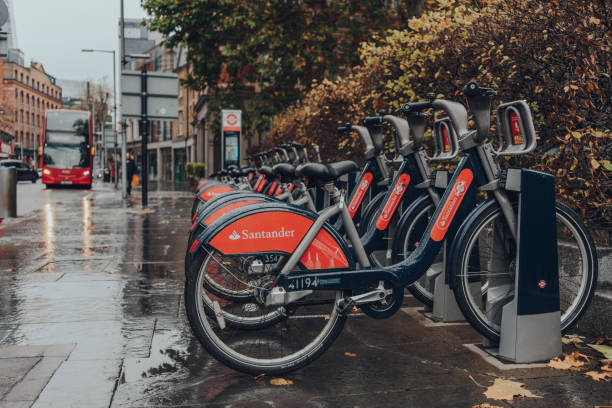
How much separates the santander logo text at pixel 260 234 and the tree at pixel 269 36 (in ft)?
50.7

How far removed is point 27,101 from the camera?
99.2 metres

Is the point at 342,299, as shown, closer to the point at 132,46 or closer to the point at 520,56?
the point at 520,56

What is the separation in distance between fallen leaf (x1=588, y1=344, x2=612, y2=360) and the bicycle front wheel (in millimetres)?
234

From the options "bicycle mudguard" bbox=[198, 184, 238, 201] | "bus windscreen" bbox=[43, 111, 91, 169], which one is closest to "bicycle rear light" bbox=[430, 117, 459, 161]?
"bicycle mudguard" bbox=[198, 184, 238, 201]

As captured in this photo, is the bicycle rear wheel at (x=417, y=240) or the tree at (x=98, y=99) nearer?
the bicycle rear wheel at (x=417, y=240)

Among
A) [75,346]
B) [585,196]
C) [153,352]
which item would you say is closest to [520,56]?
[585,196]

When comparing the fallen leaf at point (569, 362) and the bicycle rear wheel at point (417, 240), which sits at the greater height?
the bicycle rear wheel at point (417, 240)

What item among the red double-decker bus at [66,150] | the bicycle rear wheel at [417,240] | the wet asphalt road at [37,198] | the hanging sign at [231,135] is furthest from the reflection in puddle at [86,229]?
the red double-decker bus at [66,150]

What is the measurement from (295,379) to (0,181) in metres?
12.2

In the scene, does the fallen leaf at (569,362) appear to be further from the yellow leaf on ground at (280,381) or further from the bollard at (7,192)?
the bollard at (7,192)

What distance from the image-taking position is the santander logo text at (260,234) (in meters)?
3.29

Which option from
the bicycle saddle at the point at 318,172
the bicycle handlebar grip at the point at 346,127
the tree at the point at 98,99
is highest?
the tree at the point at 98,99

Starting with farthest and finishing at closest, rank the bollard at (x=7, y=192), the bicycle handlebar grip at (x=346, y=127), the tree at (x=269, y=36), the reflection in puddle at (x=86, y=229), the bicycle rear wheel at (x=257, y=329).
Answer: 1. the tree at (x=269, y=36)
2. the bollard at (x=7, y=192)
3. the reflection in puddle at (x=86, y=229)
4. the bicycle handlebar grip at (x=346, y=127)
5. the bicycle rear wheel at (x=257, y=329)

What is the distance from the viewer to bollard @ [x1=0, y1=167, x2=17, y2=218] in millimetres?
13523
